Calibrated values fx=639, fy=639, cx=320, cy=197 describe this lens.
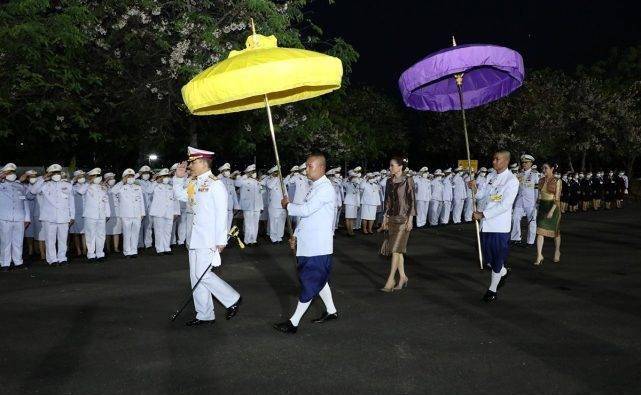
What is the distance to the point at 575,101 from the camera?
41469 millimetres

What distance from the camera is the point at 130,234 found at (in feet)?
45.1

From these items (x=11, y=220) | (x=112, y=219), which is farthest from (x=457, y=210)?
(x=11, y=220)

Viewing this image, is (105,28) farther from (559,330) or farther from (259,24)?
(559,330)

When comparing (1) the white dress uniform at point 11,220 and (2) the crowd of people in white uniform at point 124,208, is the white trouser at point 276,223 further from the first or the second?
(1) the white dress uniform at point 11,220

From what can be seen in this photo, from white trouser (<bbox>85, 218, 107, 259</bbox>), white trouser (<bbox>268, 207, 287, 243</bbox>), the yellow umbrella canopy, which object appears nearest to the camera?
the yellow umbrella canopy

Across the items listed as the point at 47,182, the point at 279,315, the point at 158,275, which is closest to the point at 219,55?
the point at 47,182

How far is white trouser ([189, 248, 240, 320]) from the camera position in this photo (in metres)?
7.22

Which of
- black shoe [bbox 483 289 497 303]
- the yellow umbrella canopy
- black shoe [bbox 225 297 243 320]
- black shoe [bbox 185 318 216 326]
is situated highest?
the yellow umbrella canopy

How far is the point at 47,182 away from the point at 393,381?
9.65 m

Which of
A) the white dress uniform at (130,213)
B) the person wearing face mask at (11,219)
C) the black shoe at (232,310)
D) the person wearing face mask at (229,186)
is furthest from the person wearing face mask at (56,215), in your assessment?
the black shoe at (232,310)

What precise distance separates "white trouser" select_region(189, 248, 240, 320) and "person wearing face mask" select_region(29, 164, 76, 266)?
6.22 m

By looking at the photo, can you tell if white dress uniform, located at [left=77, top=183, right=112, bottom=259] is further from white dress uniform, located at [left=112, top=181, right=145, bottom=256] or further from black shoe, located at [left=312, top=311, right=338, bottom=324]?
black shoe, located at [left=312, top=311, right=338, bottom=324]

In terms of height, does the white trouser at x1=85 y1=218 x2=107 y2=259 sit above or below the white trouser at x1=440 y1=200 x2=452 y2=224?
above

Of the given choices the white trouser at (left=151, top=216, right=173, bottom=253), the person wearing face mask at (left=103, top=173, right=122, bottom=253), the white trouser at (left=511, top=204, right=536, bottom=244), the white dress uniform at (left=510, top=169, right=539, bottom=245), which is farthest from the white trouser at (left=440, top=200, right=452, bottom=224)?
the person wearing face mask at (left=103, top=173, right=122, bottom=253)
